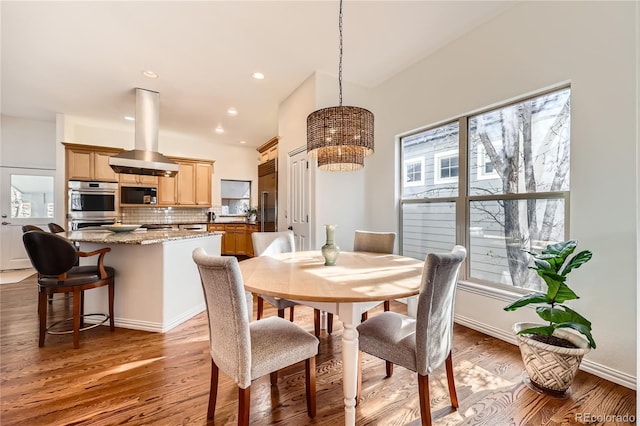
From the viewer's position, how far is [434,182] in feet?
10.4

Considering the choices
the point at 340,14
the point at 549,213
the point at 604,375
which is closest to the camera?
the point at 604,375

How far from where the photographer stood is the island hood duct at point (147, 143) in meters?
3.66

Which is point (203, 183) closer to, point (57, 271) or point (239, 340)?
point (57, 271)

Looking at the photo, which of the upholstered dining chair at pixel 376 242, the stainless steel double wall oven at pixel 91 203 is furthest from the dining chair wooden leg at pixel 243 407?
the stainless steel double wall oven at pixel 91 203

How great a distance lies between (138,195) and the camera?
5488mm

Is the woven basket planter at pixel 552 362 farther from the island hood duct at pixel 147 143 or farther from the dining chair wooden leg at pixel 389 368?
the island hood duct at pixel 147 143

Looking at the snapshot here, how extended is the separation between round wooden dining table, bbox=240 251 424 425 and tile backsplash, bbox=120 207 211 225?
16.4ft

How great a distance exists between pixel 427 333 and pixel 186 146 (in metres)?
6.61

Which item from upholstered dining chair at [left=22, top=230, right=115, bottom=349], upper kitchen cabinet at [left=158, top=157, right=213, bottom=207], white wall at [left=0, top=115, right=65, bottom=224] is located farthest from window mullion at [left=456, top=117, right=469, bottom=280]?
white wall at [left=0, top=115, right=65, bottom=224]

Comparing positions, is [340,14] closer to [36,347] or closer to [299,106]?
[299,106]

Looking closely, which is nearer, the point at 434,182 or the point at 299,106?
the point at 434,182

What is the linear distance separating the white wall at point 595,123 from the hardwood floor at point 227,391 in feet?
1.25

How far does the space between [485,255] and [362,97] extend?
8.34 ft

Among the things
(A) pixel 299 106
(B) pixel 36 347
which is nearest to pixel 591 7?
(A) pixel 299 106
